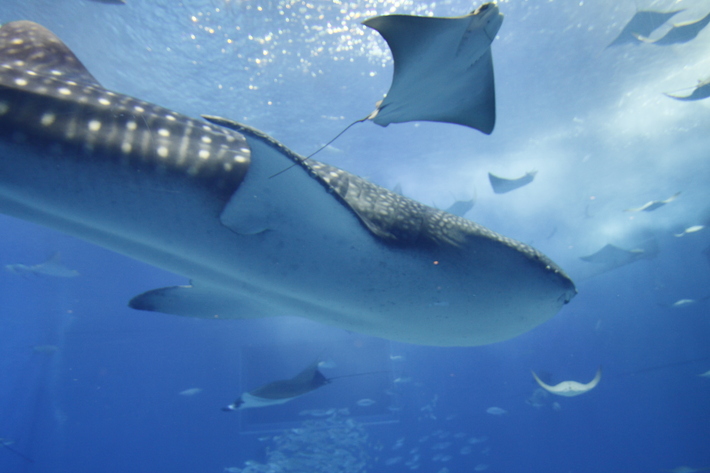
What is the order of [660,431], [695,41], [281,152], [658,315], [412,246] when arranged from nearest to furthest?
1. [281,152]
2. [412,246]
3. [695,41]
4. [658,315]
5. [660,431]

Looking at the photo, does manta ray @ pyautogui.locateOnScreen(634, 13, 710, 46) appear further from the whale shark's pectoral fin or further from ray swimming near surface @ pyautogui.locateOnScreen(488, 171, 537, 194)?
the whale shark's pectoral fin

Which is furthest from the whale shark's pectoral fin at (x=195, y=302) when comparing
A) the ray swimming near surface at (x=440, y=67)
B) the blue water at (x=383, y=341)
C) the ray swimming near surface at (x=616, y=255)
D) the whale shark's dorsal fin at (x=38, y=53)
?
the ray swimming near surface at (x=616, y=255)

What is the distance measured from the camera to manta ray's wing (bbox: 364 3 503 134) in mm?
2455

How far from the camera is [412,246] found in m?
2.08

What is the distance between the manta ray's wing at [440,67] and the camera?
8.05 ft

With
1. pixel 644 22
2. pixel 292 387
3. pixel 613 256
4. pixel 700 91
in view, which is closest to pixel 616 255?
pixel 613 256

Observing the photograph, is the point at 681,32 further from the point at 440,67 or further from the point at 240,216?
the point at 240,216

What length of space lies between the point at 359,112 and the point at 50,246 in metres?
13.7

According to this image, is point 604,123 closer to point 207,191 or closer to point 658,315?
point 207,191

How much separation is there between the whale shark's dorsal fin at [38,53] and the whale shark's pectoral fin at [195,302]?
4.74 feet

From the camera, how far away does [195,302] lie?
119 inches

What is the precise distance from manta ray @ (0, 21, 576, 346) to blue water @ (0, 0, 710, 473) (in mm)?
6979

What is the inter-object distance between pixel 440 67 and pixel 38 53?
2.52 meters

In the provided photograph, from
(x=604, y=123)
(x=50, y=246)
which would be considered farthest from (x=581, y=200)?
(x=50, y=246)
